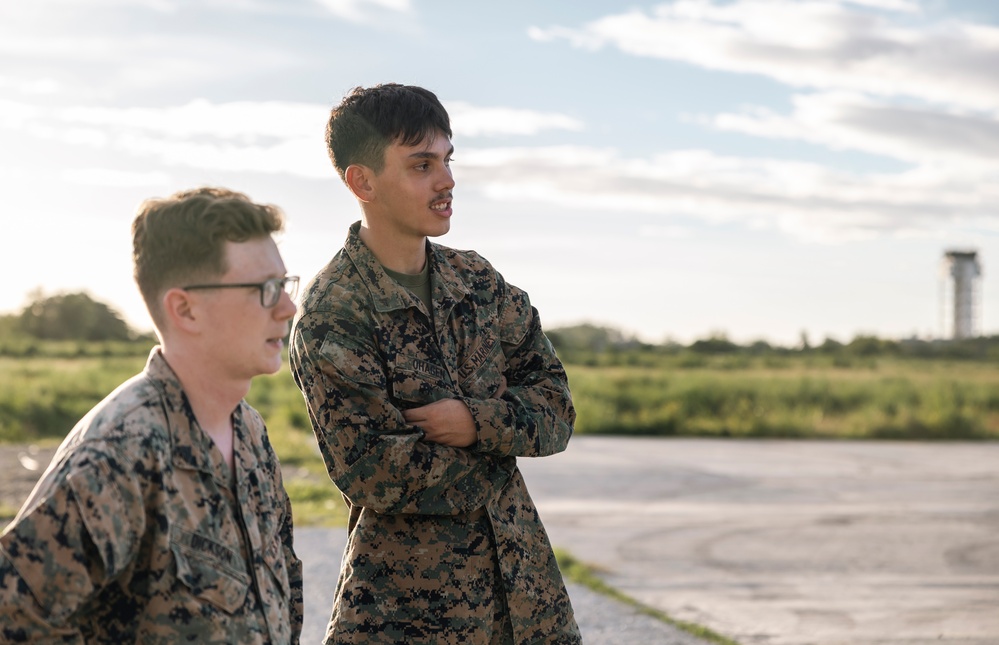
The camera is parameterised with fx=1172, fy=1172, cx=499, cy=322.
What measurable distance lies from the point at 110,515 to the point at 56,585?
0.15 meters

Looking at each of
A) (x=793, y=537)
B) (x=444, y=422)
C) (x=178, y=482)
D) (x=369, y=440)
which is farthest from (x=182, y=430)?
(x=793, y=537)

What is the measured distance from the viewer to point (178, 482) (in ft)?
7.55

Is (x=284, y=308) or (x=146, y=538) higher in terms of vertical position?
(x=284, y=308)

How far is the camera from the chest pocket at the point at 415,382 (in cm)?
336

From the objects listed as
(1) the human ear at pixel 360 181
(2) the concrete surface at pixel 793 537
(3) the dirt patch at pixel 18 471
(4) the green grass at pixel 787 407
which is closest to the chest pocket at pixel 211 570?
(1) the human ear at pixel 360 181

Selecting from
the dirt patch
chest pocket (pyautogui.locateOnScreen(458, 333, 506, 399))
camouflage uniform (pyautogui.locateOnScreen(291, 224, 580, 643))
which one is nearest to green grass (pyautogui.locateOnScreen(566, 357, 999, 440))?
the dirt patch

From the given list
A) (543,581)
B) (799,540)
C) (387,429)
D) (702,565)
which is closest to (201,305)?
(387,429)

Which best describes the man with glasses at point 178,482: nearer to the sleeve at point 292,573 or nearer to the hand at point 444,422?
the sleeve at point 292,573

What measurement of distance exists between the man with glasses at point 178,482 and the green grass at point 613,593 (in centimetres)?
458

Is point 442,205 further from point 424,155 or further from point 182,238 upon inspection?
point 182,238

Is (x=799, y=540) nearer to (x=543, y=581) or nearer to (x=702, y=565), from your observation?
(x=702, y=565)

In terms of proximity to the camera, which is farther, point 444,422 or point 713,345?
point 713,345

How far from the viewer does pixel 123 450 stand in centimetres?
221

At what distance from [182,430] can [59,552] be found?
337mm
